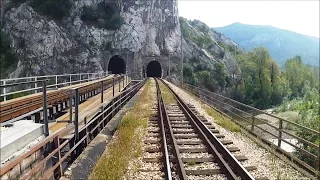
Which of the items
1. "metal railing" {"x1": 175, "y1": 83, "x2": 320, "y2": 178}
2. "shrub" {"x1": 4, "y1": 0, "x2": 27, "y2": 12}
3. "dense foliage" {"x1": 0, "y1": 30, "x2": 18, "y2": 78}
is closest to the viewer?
"metal railing" {"x1": 175, "y1": 83, "x2": 320, "y2": 178}

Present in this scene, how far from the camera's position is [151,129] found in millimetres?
12133

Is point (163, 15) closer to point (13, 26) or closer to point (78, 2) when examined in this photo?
point (78, 2)

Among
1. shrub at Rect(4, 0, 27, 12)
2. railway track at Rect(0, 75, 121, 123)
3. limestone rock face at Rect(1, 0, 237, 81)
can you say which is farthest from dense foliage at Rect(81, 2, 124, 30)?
railway track at Rect(0, 75, 121, 123)

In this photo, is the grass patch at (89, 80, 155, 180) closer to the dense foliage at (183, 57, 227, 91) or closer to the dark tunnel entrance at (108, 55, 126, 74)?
the dark tunnel entrance at (108, 55, 126, 74)

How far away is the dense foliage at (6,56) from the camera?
54156 millimetres

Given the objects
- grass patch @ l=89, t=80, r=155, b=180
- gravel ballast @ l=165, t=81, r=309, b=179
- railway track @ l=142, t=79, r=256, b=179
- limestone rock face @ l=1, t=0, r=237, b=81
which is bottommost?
gravel ballast @ l=165, t=81, r=309, b=179

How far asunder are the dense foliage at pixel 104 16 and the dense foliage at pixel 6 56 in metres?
14.9

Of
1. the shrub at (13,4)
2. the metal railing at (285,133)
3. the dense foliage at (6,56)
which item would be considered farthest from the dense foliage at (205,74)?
the metal railing at (285,133)

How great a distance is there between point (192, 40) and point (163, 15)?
1550 centimetres

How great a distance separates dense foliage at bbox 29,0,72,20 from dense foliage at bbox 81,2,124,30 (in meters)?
3.80

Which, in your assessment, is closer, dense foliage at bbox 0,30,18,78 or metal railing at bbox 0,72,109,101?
metal railing at bbox 0,72,109,101

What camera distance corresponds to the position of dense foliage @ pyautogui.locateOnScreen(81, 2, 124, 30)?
2430 inches

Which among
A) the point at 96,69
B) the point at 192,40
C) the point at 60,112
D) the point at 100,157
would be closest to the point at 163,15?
the point at 192,40

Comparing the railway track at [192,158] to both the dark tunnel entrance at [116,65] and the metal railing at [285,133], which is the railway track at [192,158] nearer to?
the metal railing at [285,133]
